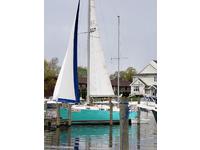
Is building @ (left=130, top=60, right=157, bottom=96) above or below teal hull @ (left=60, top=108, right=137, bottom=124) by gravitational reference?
above

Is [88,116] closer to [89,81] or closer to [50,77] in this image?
[89,81]

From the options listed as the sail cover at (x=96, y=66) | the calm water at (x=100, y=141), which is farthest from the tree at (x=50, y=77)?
the calm water at (x=100, y=141)

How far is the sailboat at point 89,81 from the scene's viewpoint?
7.25m

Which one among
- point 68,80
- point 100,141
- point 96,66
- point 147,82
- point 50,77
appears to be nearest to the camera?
point 100,141

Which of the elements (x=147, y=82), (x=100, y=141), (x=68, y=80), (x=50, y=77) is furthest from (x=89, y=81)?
(x=147, y=82)

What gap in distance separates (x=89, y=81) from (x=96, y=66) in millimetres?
523

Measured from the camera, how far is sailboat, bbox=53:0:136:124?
7250 mm

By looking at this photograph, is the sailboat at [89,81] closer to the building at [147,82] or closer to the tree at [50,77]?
the building at [147,82]

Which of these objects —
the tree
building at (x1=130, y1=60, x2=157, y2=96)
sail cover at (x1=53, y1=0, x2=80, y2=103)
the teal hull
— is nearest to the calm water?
building at (x1=130, y1=60, x2=157, y2=96)

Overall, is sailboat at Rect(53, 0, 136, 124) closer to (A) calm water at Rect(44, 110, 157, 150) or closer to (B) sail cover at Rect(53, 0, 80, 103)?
(B) sail cover at Rect(53, 0, 80, 103)

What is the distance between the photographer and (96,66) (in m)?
9.19
